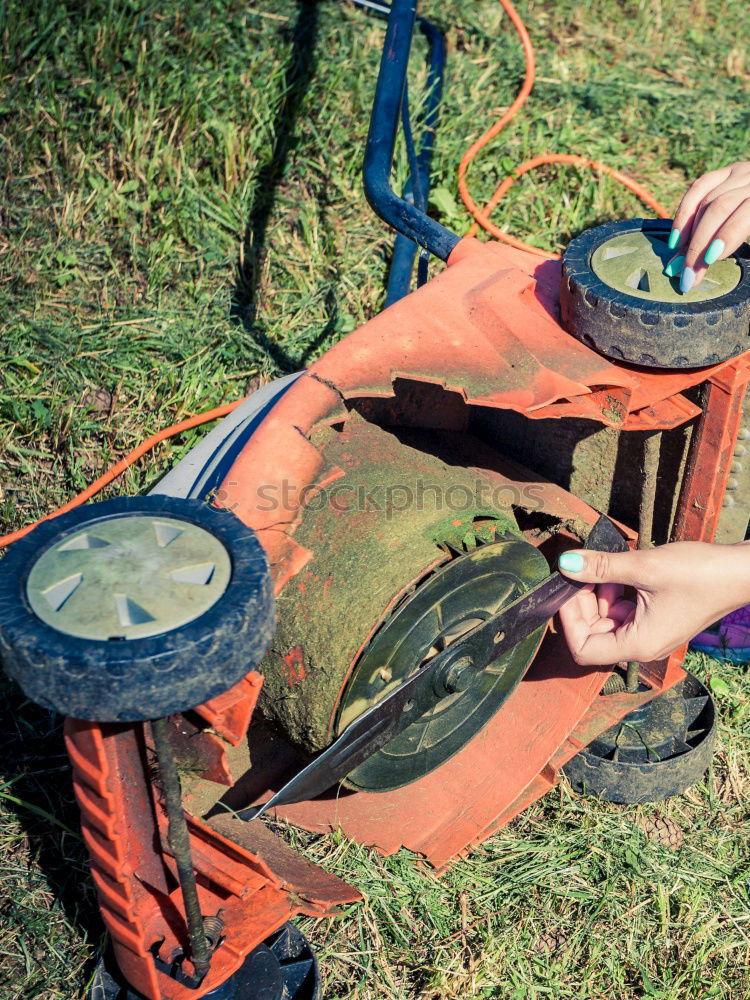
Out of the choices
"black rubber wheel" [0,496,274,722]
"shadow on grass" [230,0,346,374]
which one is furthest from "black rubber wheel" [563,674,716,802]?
"shadow on grass" [230,0,346,374]

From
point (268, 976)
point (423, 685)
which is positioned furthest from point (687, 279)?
point (268, 976)

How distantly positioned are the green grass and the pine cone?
0.04m

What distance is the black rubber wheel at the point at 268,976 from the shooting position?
2.16 metres

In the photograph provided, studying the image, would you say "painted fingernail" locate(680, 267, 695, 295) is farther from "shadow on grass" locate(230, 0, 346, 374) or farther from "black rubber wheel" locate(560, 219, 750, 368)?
"shadow on grass" locate(230, 0, 346, 374)

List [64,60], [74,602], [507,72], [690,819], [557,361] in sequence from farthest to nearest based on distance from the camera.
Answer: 1. [507,72]
2. [64,60]
3. [690,819]
4. [557,361]
5. [74,602]

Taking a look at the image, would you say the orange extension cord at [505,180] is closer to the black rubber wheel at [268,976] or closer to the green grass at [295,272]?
the green grass at [295,272]

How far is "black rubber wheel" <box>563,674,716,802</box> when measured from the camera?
2818 mm

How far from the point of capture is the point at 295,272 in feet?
12.8

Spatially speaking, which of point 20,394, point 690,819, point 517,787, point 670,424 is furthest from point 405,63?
point 690,819

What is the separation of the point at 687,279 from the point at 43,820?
203 cm

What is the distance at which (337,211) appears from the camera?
13.2 feet

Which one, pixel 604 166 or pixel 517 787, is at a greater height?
pixel 604 166

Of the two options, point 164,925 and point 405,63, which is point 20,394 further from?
point 164,925

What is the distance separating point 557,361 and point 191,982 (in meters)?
1.44
